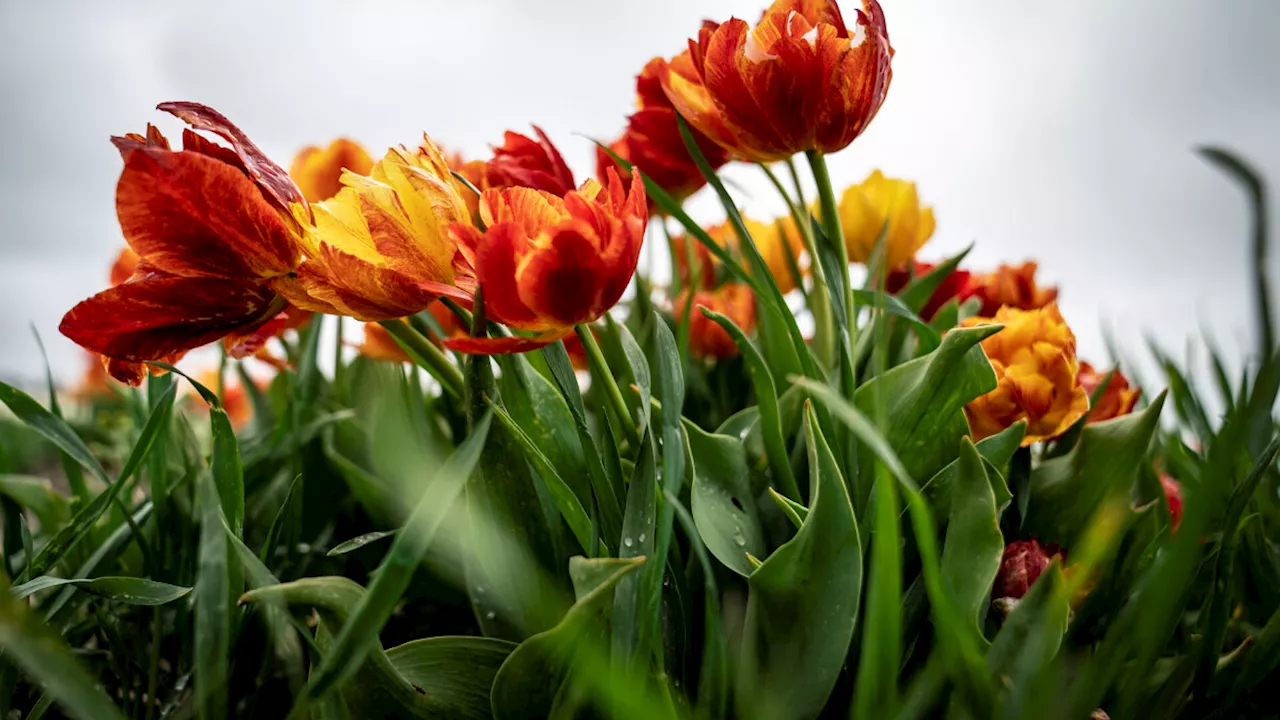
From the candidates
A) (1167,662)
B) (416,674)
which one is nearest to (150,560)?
(416,674)


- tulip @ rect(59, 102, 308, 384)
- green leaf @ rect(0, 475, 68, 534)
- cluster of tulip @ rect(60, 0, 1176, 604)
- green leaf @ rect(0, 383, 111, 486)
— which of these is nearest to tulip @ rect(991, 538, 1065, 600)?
cluster of tulip @ rect(60, 0, 1176, 604)

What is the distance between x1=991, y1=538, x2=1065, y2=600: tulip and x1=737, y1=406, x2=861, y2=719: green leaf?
0.09 metres

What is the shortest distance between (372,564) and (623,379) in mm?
186

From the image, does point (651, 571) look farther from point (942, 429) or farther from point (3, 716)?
point (3, 716)

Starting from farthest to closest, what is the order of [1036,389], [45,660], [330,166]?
[330,166], [1036,389], [45,660]

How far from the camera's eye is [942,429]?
389 millimetres

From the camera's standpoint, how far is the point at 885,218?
1.90 ft

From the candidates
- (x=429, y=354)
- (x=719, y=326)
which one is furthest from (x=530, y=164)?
(x=719, y=326)

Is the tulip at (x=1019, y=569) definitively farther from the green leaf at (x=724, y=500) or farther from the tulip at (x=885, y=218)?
the tulip at (x=885, y=218)

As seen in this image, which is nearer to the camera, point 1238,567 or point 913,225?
point 1238,567

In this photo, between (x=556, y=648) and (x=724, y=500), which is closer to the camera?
(x=556, y=648)

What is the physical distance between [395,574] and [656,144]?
319 mm

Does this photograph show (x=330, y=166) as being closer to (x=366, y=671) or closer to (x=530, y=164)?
(x=530, y=164)

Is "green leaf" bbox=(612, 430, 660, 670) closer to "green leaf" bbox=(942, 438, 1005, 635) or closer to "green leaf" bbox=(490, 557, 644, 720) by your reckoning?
"green leaf" bbox=(490, 557, 644, 720)
